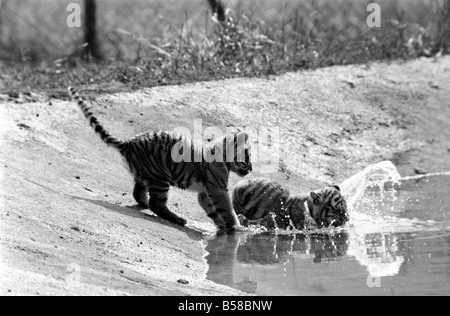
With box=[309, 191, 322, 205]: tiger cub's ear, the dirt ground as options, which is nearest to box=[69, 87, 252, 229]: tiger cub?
the dirt ground

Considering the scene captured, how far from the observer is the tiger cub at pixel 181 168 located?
9523 mm

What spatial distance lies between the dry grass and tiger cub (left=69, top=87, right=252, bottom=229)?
3022 mm

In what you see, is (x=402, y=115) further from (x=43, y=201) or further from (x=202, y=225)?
(x=43, y=201)

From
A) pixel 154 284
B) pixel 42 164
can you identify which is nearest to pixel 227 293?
pixel 154 284

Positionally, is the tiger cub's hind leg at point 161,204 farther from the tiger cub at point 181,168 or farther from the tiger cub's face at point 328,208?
the tiger cub's face at point 328,208

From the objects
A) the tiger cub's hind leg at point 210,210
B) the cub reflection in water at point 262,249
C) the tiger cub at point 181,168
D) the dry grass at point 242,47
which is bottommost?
the cub reflection in water at point 262,249

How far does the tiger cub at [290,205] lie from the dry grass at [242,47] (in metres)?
3.16

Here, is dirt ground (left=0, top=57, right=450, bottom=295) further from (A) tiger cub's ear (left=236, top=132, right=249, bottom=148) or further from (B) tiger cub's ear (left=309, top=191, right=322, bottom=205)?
(B) tiger cub's ear (left=309, top=191, right=322, bottom=205)

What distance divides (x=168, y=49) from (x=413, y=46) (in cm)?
374

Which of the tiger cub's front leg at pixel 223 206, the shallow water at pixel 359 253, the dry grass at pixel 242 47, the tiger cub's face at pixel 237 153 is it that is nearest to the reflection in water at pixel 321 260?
the shallow water at pixel 359 253

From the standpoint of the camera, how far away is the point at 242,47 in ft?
45.0

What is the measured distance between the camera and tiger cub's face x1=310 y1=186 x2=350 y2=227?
9.75 meters

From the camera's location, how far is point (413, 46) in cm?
1536

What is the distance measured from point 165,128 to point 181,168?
6.34 ft
